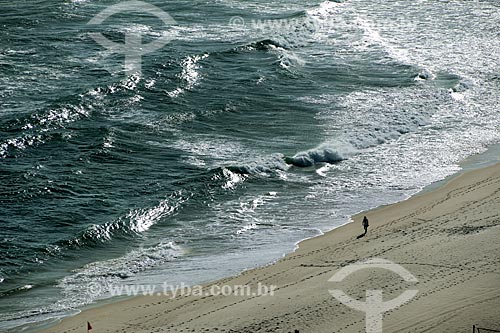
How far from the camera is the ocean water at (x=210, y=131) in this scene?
30.7 m

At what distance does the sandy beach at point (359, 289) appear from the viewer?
2366 cm

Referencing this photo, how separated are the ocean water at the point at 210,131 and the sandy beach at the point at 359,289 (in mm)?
1632

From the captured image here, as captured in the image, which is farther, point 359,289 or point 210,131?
point 210,131

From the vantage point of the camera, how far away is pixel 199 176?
3609cm

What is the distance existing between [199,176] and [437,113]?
13782 mm

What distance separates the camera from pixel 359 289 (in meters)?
25.4

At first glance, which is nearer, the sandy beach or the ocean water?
the sandy beach

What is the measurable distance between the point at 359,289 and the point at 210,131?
17.0 m

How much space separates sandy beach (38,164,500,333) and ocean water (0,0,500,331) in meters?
1.63

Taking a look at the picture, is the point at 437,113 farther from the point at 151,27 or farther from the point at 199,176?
the point at 151,27

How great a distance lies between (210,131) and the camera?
40.9m

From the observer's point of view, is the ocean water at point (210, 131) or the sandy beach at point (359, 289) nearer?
the sandy beach at point (359, 289)

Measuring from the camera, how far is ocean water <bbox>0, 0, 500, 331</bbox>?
1208 inches

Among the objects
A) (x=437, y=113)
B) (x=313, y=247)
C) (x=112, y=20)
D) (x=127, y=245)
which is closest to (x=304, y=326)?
(x=313, y=247)
